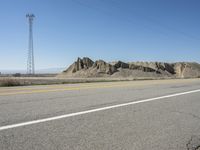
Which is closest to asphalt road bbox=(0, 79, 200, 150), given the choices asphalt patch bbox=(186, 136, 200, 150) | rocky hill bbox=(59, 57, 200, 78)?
asphalt patch bbox=(186, 136, 200, 150)

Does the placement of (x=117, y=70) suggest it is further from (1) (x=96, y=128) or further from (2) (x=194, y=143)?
(2) (x=194, y=143)

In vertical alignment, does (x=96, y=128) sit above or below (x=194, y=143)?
above

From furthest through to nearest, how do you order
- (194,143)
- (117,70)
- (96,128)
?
(117,70), (96,128), (194,143)

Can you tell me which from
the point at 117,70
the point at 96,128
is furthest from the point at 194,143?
the point at 117,70

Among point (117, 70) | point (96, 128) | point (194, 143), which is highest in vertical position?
point (117, 70)

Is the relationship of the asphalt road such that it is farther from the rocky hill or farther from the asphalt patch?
the rocky hill

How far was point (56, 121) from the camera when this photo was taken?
570 cm

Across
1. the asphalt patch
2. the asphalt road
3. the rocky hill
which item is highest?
the rocky hill

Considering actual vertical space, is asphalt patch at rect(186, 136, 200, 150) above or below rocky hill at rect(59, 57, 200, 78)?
below

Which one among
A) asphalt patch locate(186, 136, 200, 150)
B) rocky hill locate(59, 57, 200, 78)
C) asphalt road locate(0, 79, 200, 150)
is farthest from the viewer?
rocky hill locate(59, 57, 200, 78)

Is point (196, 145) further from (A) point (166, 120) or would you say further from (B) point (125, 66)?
(B) point (125, 66)

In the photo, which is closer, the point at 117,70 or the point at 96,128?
the point at 96,128

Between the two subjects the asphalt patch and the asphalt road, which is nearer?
the asphalt road

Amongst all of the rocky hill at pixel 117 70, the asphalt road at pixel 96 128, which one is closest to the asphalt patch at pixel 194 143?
the asphalt road at pixel 96 128
